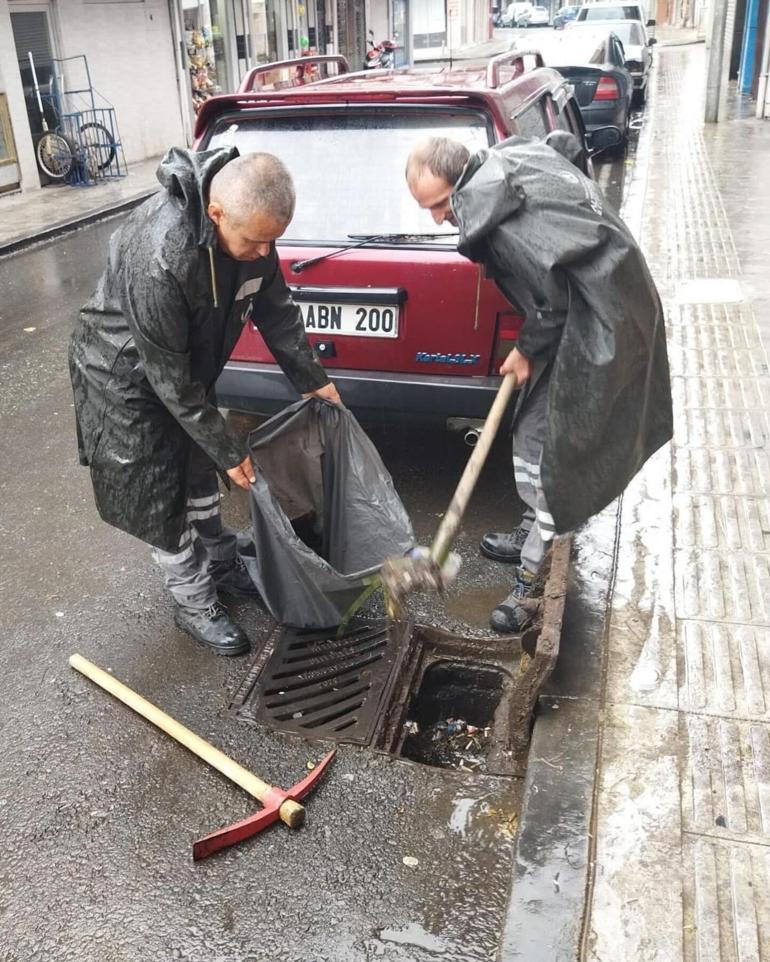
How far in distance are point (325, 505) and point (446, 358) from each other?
0.85 meters

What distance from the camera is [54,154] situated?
13.9 meters

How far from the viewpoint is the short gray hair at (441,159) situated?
2803 mm

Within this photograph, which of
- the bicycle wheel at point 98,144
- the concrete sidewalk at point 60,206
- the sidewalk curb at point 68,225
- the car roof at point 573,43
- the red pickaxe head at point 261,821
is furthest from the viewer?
the car roof at point 573,43

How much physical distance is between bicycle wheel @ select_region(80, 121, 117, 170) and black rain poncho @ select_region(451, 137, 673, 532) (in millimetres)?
12987

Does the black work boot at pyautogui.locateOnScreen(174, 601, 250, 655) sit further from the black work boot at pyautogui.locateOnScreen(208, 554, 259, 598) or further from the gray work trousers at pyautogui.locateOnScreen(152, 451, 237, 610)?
the black work boot at pyautogui.locateOnScreen(208, 554, 259, 598)

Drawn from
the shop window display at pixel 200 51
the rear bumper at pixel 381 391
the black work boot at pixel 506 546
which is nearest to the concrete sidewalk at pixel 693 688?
the black work boot at pixel 506 546

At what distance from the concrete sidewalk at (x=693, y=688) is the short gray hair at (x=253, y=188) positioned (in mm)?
1892

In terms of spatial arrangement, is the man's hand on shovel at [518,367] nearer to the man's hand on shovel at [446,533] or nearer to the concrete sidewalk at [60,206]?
the man's hand on shovel at [446,533]

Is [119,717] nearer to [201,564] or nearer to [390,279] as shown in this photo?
[201,564]

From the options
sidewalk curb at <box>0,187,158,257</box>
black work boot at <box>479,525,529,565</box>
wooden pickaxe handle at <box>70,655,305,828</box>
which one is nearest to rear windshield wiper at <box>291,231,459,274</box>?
black work boot at <box>479,525,529,565</box>

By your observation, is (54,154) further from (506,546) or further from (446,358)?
(506,546)

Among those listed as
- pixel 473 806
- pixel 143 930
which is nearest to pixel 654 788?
pixel 473 806

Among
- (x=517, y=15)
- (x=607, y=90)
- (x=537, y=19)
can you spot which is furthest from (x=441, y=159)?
(x=517, y=15)

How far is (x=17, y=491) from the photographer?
15.4 ft
